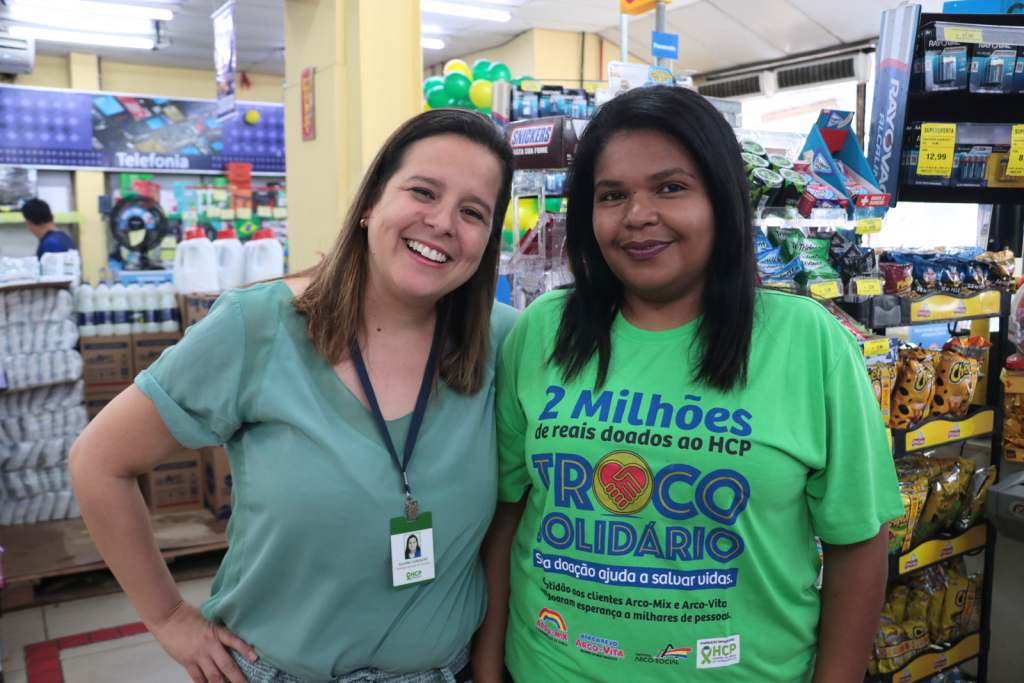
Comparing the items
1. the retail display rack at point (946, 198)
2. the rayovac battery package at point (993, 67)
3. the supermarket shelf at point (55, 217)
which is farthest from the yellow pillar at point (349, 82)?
the supermarket shelf at point (55, 217)

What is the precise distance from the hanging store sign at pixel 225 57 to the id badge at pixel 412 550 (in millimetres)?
5650

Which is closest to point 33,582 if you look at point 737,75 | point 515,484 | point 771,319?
point 515,484

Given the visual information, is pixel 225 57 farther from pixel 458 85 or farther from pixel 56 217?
pixel 56 217

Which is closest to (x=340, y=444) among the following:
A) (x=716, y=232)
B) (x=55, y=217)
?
(x=716, y=232)

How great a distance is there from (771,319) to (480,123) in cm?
66

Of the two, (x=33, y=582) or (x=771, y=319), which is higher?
(x=771, y=319)

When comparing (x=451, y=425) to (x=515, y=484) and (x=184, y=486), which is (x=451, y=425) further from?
(x=184, y=486)

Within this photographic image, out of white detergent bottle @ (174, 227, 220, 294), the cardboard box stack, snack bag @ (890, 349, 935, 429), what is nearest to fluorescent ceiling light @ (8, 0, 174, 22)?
white detergent bottle @ (174, 227, 220, 294)

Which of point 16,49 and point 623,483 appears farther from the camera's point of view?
point 16,49

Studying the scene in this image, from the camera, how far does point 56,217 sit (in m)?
10.1

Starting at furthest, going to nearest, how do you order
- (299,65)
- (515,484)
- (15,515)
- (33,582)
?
(299,65)
(15,515)
(33,582)
(515,484)

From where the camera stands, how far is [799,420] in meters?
1.20

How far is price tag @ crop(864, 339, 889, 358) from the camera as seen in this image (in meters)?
2.27

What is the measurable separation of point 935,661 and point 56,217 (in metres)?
11.0
